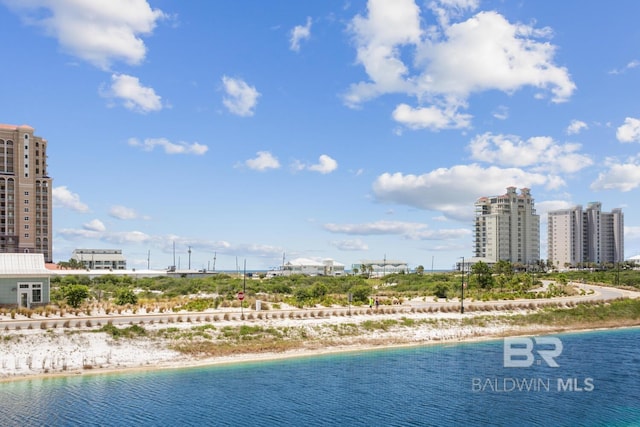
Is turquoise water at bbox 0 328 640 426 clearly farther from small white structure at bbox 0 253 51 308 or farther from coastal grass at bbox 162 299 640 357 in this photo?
small white structure at bbox 0 253 51 308

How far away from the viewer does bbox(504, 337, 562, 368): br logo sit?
49.6 metres

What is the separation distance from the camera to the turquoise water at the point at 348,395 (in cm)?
3234

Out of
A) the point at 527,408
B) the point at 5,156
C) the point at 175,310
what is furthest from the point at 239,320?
the point at 5,156

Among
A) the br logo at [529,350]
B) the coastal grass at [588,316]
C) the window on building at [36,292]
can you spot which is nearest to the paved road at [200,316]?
the coastal grass at [588,316]

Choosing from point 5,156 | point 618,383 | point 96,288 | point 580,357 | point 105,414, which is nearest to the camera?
point 105,414

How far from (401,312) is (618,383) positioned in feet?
95.5

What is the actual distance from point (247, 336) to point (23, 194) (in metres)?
122

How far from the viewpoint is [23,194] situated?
151 metres

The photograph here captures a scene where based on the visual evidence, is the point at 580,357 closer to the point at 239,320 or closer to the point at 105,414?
the point at 239,320

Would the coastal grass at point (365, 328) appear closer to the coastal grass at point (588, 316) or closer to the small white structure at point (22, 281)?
the coastal grass at point (588, 316)

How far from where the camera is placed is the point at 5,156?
5920 inches

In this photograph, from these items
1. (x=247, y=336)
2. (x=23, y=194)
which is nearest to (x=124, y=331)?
(x=247, y=336)

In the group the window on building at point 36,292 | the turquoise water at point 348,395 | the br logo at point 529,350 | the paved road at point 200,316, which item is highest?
the window on building at point 36,292

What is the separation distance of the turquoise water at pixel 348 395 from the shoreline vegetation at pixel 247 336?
281 cm
